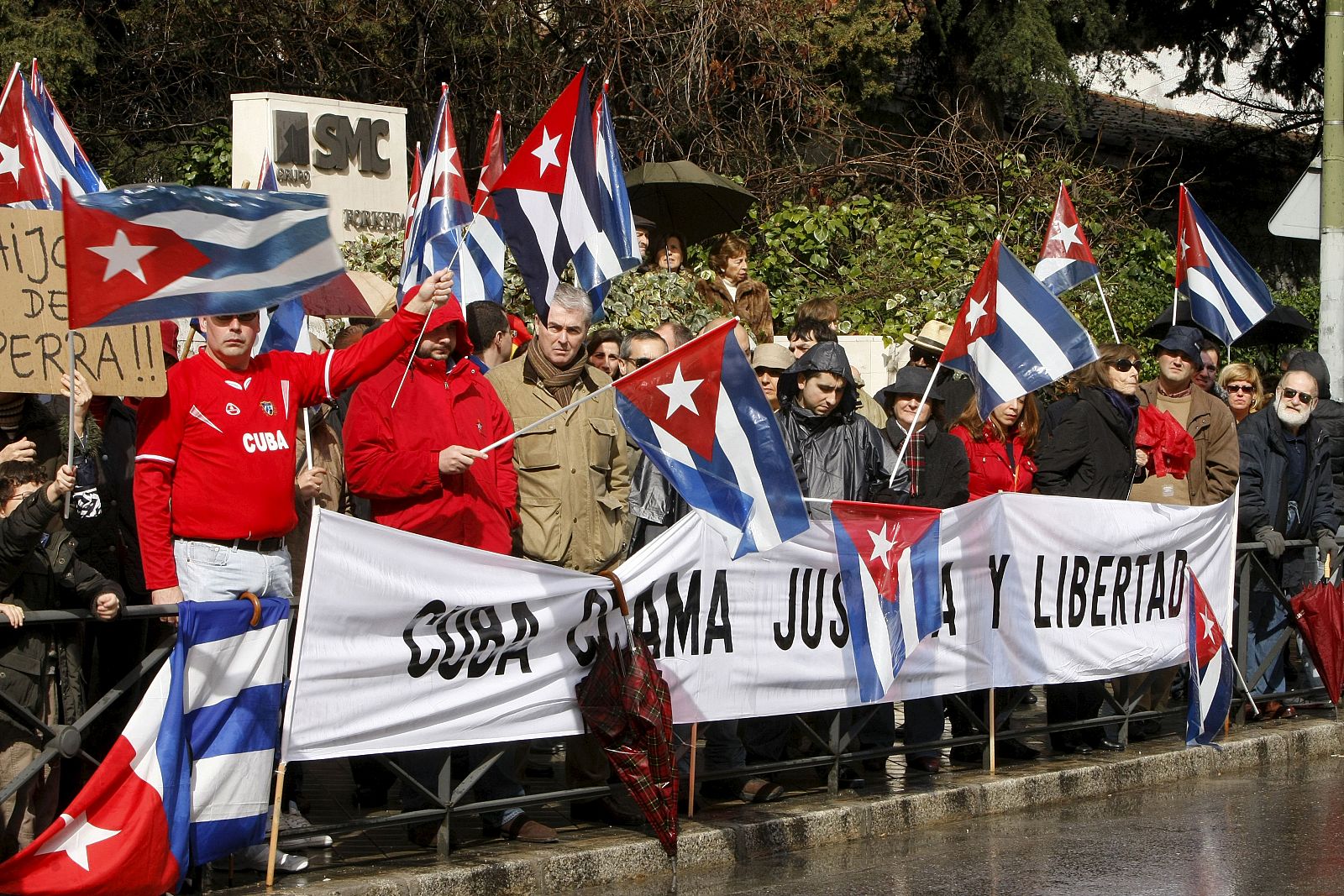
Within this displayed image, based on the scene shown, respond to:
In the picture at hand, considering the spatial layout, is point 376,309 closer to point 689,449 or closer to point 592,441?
point 592,441

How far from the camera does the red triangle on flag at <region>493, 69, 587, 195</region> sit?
804 cm

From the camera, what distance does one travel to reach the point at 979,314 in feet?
28.8

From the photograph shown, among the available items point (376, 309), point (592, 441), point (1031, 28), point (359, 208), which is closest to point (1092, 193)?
point (1031, 28)

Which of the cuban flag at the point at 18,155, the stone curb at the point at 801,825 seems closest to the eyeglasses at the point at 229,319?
the stone curb at the point at 801,825

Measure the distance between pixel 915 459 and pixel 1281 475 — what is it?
294 centimetres

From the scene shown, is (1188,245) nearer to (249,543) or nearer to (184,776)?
(249,543)

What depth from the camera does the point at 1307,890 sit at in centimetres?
677

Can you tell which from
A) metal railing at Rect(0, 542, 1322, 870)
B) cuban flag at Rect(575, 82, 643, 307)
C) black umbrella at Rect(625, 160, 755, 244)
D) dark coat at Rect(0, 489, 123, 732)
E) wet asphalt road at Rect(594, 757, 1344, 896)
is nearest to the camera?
dark coat at Rect(0, 489, 123, 732)

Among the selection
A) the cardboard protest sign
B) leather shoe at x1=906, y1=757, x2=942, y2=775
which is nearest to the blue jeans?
the cardboard protest sign

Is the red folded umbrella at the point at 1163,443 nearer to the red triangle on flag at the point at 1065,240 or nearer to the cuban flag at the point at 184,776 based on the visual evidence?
the red triangle on flag at the point at 1065,240

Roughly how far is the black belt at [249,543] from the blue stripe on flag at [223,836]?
0.90 m

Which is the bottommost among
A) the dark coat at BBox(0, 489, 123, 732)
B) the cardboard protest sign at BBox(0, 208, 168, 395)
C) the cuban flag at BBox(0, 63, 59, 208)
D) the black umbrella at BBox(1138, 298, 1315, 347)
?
the dark coat at BBox(0, 489, 123, 732)

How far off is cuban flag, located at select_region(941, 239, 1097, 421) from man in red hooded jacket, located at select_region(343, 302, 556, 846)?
8.27 ft

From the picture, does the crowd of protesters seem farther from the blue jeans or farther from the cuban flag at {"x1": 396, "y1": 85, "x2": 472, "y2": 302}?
the cuban flag at {"x1": 396, "y1": 85, "x2": 472, "y2": 302}
